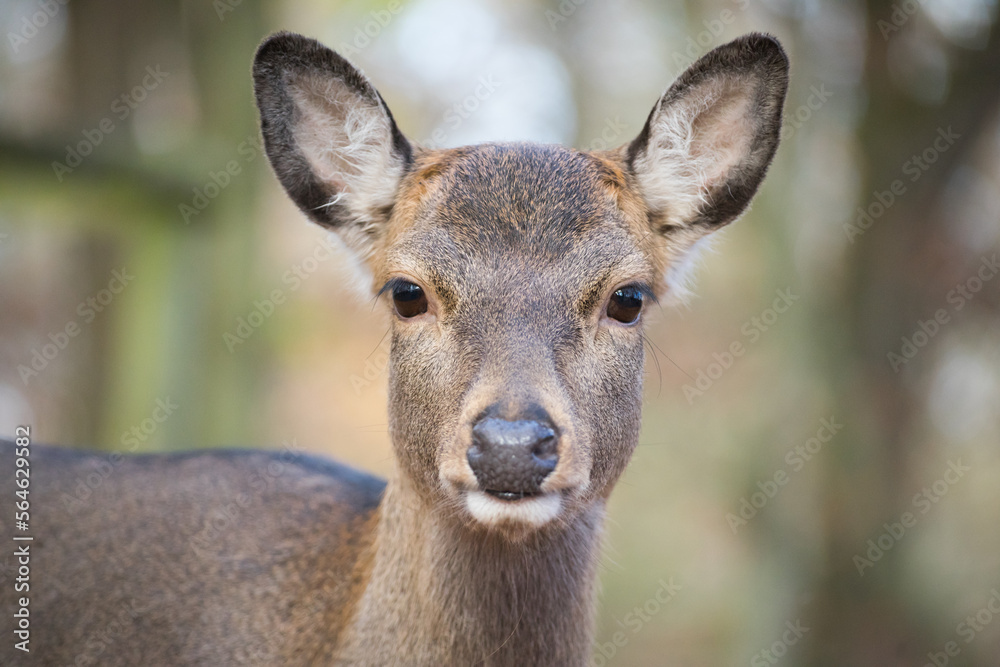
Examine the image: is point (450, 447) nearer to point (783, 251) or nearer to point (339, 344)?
point (783, 251)

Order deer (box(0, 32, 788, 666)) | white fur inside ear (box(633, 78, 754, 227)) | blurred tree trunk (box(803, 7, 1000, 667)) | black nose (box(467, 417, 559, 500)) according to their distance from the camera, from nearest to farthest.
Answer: black nose (box(467, 417, 559, 500))
deer (box(0, 32, 788, 666))
white fur inside ear (box(633, 78, 754, 227))
blurred tree trunk (box(803, 7, 1000, 667))

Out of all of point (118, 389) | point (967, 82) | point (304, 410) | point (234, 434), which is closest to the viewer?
point (118, 389)

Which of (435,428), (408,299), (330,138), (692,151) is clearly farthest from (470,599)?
(692,151)

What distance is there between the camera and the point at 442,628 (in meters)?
4.02

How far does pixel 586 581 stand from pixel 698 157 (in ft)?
8.10

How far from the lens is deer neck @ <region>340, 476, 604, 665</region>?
13.2 feet

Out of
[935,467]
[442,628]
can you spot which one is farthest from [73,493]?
[935,467]

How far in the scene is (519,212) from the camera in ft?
Result: 13.3

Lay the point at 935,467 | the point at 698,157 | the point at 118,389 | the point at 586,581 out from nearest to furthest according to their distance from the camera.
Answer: the point at 586,581, the point at 698,157, the point at 118,389, the point at 935,467

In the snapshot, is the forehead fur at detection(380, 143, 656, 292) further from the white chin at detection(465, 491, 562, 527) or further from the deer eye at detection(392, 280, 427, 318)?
the white chin at detection(465, 491, 562, 527)

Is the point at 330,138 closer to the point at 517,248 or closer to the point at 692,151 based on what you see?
the point at 517,248

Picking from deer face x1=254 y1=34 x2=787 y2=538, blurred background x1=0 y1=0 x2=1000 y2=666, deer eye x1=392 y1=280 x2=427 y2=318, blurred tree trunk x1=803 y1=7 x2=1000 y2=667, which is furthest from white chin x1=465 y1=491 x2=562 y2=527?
blurred tree trunk x1=803 y1=7 x2=1000 y2=667

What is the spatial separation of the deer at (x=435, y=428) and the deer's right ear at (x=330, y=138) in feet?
0.04

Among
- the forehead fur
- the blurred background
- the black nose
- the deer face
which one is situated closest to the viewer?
the black nose
